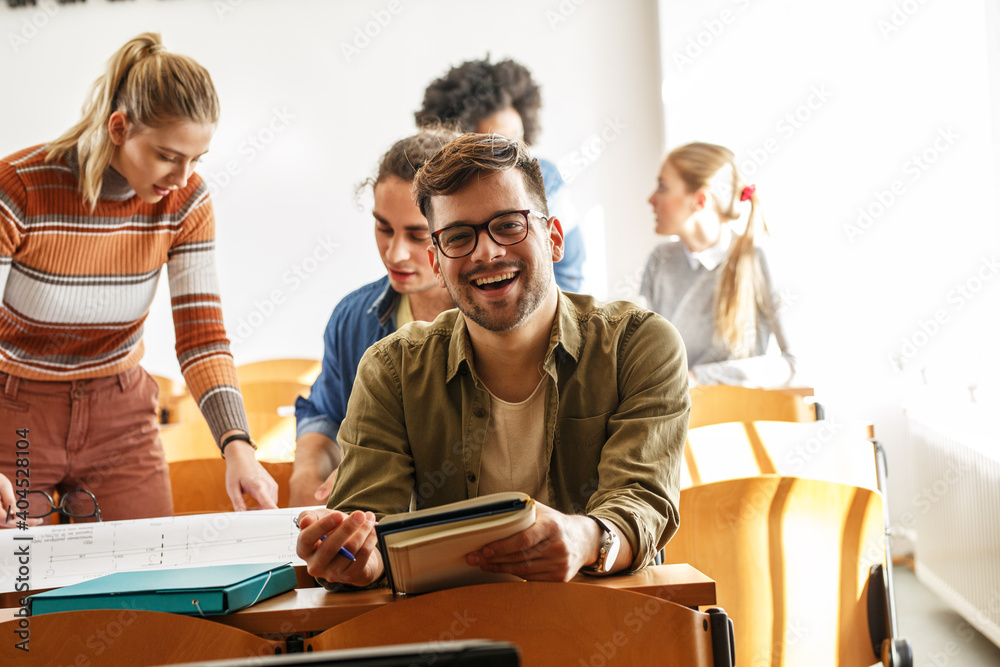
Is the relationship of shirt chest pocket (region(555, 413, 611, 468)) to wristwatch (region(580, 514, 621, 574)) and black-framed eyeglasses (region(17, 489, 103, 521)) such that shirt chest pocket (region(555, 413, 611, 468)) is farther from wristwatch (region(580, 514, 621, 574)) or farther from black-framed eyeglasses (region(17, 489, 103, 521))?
black-framed eyeglasses (region(17, 489, 103, 521))

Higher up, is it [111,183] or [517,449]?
[111,183]

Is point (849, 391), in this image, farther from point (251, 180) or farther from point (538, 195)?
point (251, 180)

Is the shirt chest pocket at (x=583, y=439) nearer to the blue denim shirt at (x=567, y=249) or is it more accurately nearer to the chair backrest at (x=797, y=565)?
the chair backrest at (x=797, y=565)

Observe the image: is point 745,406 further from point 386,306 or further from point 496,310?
point 496,310

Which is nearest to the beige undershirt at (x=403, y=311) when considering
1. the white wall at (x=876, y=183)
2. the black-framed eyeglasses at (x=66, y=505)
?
the black-framed eyeglasses at (x=66, y=505)

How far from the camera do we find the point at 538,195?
4.74ft

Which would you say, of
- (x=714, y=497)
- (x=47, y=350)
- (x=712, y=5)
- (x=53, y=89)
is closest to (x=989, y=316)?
(x=712, y=5)

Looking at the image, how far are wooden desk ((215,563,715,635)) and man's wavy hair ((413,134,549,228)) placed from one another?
653 millimetres

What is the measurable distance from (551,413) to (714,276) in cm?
207

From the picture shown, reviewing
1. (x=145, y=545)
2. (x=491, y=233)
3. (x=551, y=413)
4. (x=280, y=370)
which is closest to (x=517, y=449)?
(x=551, y=413)

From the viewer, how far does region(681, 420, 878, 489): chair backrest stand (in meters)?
1.83

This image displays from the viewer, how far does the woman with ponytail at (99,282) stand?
185cm

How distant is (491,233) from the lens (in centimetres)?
138

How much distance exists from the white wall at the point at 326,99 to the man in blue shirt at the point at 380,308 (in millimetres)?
2080
